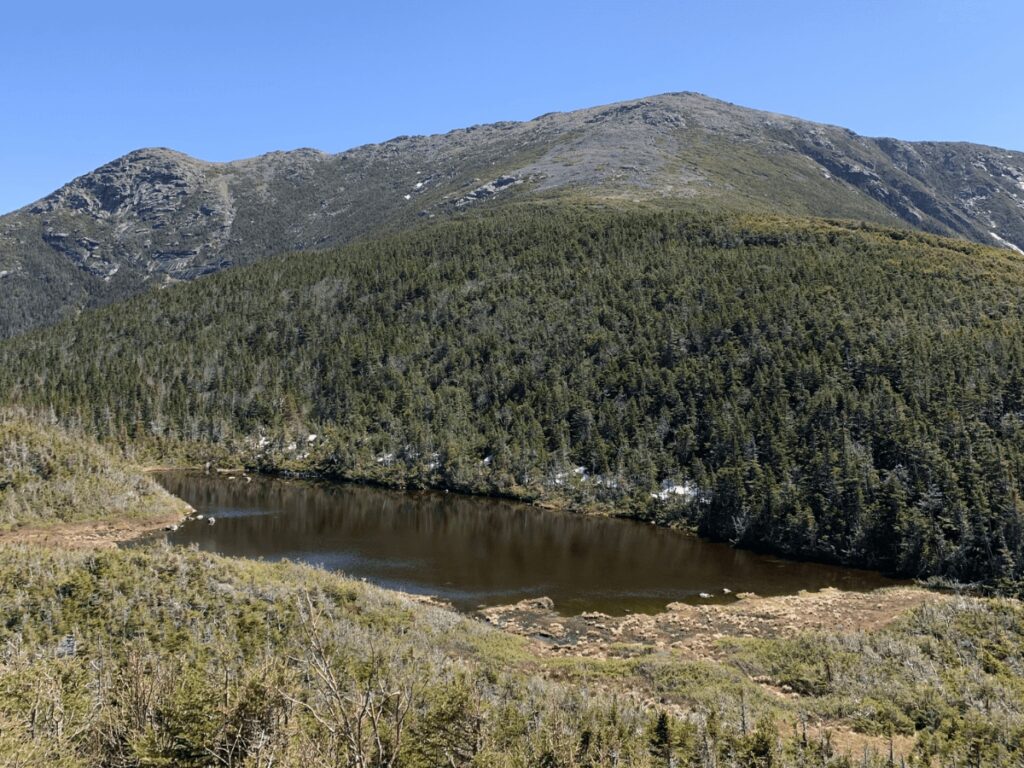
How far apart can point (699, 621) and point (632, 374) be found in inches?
2535

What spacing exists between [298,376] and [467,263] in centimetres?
4933

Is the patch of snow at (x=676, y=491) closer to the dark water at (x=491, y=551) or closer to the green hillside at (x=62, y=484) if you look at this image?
the dark water at (x=491, y=551)

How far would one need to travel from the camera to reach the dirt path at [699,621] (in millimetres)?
42250

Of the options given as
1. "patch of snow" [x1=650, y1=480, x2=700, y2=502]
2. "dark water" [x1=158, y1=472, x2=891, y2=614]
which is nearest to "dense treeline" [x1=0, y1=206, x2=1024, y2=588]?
"patch of snow" [x1=650, y1=480, x2=700, y2=502]

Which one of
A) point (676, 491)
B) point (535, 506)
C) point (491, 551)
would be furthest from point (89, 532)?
point (676, 491)

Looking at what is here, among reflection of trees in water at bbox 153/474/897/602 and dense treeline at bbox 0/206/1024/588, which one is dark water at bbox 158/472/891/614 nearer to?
reflection of trees in water at bbox 153/474/897/602

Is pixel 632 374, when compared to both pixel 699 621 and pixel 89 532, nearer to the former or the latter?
pixel 699 621

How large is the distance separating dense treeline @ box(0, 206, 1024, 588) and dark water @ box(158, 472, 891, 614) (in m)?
7.07

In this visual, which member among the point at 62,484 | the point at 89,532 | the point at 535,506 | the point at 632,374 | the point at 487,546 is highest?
the point at 632,374

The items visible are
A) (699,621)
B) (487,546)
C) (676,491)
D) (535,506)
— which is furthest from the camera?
(535,506)

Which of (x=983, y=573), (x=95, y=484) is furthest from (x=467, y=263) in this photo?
(x=983, y=573)

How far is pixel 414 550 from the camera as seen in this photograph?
220 feet

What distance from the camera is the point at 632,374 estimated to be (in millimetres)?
108938

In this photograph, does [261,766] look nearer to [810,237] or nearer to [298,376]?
[298,376]
